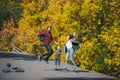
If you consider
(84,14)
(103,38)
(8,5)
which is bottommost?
(103,38)

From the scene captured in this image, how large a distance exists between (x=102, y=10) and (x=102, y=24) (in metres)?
1.18

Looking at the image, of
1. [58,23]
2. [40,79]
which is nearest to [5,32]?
[58,23]

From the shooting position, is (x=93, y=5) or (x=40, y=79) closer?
(x=40, y=79)

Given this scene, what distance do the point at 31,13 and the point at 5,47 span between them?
11531 mm

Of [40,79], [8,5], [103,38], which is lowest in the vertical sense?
[40,79]

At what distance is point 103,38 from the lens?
2767 cm

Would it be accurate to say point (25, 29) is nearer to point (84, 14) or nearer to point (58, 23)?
point (58, 23)

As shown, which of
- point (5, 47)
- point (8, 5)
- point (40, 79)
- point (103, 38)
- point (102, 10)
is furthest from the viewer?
point (8, 5)

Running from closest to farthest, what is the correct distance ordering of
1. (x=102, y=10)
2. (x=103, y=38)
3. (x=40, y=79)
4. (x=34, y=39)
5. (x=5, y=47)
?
1. (x=40, y=79)
2. (x=103, y=38)
3. (x=102, y=10)
4. (x=34, y=39)
5. (x=5, y=47)

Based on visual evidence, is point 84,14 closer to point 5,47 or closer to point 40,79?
point 40,79

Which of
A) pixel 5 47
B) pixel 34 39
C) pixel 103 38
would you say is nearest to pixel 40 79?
pixel 103 38

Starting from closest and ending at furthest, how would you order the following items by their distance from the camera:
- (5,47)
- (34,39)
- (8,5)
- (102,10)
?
(102,10), (34,39), (5,47), (8,5)

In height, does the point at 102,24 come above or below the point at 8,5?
below

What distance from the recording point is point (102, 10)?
2967cm
